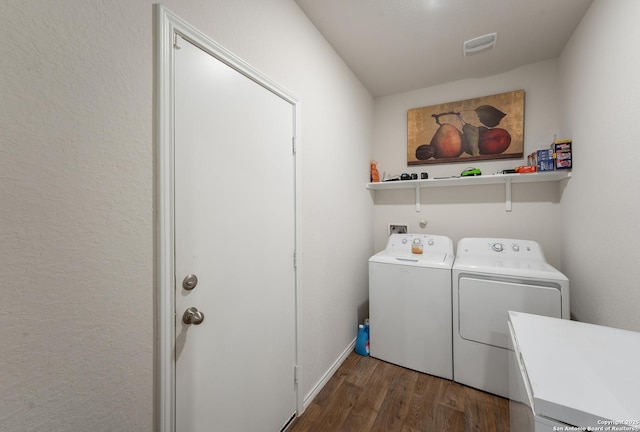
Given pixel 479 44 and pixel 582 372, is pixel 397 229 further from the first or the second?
pixel 582 372

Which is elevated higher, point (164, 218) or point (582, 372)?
point (164, 218)

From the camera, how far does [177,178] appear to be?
0.94 m

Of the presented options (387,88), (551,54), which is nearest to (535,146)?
(551,54)

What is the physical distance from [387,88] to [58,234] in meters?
2.91

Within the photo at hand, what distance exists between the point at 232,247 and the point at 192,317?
0.33 m

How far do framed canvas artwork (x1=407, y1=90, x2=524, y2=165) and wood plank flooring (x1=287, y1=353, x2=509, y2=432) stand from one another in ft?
6.68

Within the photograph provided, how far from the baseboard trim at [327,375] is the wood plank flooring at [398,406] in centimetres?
3

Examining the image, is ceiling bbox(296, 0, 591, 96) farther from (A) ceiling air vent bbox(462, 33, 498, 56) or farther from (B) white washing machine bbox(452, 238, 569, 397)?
(B) white washing machine bbox(452, 238, 569, 397)

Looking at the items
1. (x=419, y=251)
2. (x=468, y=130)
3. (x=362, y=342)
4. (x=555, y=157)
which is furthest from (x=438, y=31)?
(x=362, y=342)

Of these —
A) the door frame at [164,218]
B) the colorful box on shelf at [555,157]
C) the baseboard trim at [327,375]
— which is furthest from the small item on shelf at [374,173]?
the door frame at [164,218]

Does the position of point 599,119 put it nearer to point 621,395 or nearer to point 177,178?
point 621,395

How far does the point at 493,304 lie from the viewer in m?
1.80

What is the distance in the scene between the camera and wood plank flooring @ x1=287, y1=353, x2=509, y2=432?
1555mm

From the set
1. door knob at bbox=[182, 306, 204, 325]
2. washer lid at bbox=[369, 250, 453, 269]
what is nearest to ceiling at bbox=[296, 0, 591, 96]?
washer lid at bbox=[369, 250, 453, 269]
